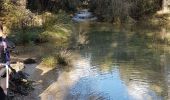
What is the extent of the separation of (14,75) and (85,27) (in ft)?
47.2

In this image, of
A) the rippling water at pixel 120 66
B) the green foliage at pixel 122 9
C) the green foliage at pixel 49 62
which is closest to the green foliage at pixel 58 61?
the green foliage at pixel 49 62

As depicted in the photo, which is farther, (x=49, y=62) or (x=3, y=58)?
(x=49, y=62)

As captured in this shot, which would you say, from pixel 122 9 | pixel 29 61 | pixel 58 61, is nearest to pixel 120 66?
pixel 58 61

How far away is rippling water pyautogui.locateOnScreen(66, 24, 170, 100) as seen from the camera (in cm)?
1134

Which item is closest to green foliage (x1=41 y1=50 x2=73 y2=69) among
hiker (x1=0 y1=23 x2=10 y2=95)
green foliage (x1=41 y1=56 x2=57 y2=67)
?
green foliage (x1=41 y1=56 x2=57 y2=67)

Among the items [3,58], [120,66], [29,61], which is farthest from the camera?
[120,66]

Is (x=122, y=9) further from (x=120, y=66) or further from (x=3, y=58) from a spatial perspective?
(x=3, y=58)

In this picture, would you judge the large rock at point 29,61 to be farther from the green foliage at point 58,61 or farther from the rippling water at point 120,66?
the rippling water at point 120,66

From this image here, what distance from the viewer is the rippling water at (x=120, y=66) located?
37.2 ft

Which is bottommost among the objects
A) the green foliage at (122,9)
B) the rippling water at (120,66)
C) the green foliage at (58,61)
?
the rippling water at (120,66)

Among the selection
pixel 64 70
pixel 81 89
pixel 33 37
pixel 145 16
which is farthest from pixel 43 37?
pixel 145 16

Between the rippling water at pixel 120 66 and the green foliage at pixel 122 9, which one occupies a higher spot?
the green foliage at pixel 122 9

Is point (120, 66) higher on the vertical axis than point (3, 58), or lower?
lower

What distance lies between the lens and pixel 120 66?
14.5m
